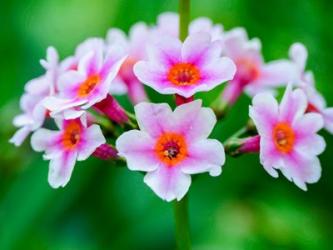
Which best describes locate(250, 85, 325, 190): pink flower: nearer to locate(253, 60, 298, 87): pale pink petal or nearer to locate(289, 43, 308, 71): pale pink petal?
locate(289, 43, 308, 71): pale pink petal

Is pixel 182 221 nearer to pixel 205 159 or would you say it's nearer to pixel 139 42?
pixel 205 159

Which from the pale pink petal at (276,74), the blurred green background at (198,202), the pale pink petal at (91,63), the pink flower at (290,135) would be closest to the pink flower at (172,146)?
the pink flower at (290,135)

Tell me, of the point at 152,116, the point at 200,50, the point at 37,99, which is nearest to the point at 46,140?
the point at 37,99

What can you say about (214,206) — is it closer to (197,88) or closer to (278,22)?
(278,22)

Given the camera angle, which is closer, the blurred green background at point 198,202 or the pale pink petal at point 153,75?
the pale pink petal at point 153,75

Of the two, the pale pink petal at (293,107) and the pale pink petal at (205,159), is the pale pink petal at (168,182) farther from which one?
the pale pink petal at (293,107)

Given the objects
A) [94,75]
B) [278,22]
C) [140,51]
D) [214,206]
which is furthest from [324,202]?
[94,75]
